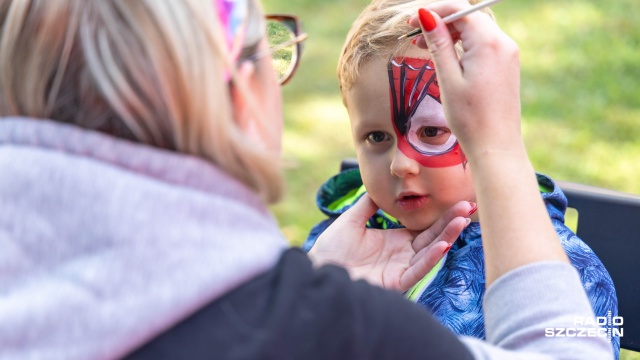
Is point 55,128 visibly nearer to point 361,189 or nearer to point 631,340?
point 361,189

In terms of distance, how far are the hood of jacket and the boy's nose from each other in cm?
75

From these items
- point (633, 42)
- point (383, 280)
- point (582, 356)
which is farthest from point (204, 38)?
point (633, 42)

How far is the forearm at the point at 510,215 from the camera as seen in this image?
1114mm

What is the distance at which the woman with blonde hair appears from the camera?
2.85ft

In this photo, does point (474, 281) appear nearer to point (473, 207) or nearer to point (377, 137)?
point (473, 207)

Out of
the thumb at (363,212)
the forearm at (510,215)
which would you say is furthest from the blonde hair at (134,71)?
the thumb at (363,212)

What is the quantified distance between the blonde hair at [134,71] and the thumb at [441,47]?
359 millimetres

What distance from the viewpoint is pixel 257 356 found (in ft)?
2.86

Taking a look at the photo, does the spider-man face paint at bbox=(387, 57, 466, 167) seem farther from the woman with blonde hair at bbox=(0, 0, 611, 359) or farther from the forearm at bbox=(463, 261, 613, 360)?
the woman with blonde hair at bbox=(0, 0, 611, 359)

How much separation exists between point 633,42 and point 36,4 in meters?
4.01

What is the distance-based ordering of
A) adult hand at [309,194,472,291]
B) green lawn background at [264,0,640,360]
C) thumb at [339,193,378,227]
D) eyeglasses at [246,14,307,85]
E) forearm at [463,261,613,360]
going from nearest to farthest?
forearm at [463,261,613,360] < eyeglasses at [246,14,307,85] < adult hand at [309,194,472,291] < thumb at [339,193,378,227] < green lawn background at [264,0,640,360]

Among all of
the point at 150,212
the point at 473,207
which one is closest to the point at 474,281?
the point at 473,207

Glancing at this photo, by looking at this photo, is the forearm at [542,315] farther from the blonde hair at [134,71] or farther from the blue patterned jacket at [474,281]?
the blue patterned jacket at [474,281]

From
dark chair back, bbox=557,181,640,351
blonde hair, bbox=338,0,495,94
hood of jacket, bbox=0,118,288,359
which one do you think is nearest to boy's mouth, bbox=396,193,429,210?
blonde hair, bbox=338,0,495,94
